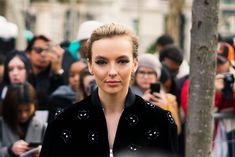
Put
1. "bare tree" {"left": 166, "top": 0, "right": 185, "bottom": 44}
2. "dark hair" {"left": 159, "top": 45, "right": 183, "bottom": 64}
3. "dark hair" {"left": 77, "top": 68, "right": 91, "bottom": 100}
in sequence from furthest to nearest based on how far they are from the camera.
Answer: "bare tree" {"left": 166, "top": 0, "right": 185, "bottom": 44}, "dark hair" {"left": 159, "top": 45, "right": 183, "bottom": 64}, "dark hair" {"left": 77, "top": 68, "right": 91, "bottom": 100}

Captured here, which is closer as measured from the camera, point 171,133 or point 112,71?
point 112,71

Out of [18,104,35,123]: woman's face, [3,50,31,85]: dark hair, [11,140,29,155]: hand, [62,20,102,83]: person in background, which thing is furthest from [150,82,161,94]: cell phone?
[62,20,102,83]: person in background

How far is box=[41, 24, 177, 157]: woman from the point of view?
536 cm

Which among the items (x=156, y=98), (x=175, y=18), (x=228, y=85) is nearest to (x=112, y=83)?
(x=156, y=98)

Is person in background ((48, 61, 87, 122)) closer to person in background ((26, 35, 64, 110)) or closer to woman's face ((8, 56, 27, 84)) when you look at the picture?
woman's face ((8, 56, 27, 84))

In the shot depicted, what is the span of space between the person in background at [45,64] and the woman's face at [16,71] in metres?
0.65

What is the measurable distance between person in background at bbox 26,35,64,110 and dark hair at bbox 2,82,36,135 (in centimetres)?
197

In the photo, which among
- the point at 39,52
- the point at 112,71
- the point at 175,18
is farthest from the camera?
the point at 175,18

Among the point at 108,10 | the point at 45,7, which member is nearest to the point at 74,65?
the point at 45,7

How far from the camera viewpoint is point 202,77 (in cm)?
647

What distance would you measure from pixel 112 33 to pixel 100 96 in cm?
36

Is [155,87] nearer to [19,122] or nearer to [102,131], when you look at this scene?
[19,122]

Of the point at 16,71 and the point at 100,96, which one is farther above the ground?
the point at 100,96

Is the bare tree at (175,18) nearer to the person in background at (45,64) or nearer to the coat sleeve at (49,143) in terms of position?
the person in background at (45,64)
